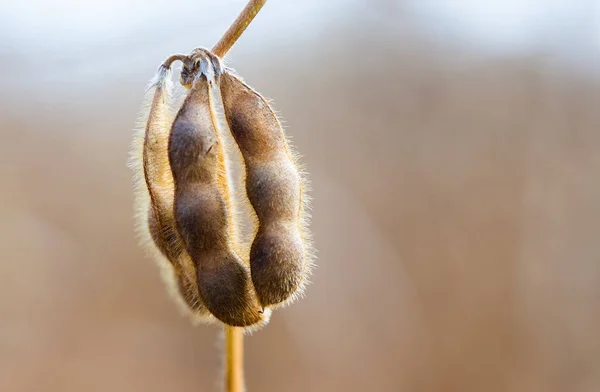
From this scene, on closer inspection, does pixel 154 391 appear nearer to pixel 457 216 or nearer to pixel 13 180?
pixel 13 180

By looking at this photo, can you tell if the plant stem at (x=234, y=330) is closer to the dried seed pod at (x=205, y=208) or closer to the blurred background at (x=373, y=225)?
the dried seed pod at (x=205, y=208)

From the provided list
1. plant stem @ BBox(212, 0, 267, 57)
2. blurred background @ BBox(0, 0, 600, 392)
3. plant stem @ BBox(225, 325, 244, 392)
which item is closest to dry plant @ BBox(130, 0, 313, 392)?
plant stem @ BBox(212, 0, 267, 57)

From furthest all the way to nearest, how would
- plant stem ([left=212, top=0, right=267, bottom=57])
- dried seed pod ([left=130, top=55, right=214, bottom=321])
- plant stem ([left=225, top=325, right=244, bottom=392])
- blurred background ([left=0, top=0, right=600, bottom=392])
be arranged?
blurred background ([left=0, top=0, right=600, bottom=392])
plant stem ([left=225, top=325, right=244, bottom=392])
dried seed pod ([left=130, top=55, right=214, bottom=321])
plant stem ([left=212, top=0, right=267, bottom=57])

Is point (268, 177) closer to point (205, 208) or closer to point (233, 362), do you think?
point (205, 208)

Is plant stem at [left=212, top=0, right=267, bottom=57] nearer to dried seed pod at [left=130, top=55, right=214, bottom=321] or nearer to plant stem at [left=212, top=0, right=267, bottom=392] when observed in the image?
plant stem at [left=212, top=0, right=267, bottom=392]

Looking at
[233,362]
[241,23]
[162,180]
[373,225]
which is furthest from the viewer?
[373,225]

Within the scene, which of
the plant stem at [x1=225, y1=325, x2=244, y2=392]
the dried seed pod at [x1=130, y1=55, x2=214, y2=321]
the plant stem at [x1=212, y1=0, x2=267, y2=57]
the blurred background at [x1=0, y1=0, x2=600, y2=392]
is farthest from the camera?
the blurred background at [x1=0, y1=0, x2=600, y2=392]

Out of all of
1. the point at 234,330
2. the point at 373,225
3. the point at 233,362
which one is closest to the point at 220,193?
the point at 234,330

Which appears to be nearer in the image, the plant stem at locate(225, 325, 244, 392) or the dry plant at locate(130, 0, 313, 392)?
the dry plant at locate(130, 0, 313, 392)

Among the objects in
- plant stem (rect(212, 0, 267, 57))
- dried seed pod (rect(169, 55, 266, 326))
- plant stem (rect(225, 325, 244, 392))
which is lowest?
plant stem (rect(225, 325, 244, 392))
